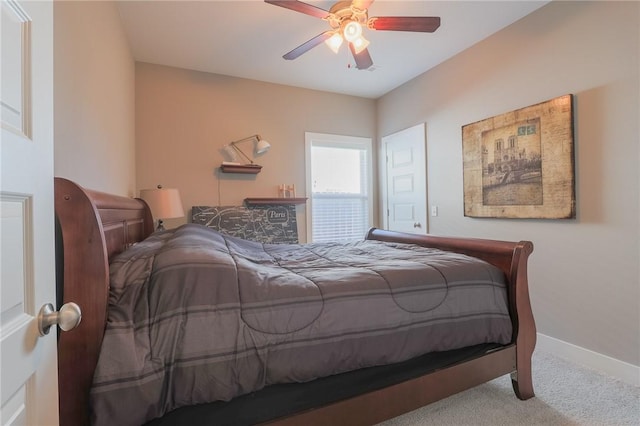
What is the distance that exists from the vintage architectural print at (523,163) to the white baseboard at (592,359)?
38.6 inches

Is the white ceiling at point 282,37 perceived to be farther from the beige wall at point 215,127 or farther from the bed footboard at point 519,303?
the bed footboard at point 519,303

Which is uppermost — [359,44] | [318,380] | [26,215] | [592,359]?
[359,44]

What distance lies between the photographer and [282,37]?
2779mm

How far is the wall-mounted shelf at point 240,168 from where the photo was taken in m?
3.42

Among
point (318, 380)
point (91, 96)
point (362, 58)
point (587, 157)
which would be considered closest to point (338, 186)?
point (362, 58)

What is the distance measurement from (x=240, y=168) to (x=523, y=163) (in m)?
2.79

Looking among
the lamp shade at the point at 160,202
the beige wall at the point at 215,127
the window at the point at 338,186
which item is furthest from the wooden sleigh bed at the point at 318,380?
the window at the point at 338,186

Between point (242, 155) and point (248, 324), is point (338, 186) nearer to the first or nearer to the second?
point (242, 155)

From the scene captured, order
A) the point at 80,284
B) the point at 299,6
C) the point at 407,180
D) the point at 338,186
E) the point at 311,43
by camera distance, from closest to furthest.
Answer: the point at 80,284
the point at 299,6
the point at 311,43
the point at 407,180
the point at 338,186

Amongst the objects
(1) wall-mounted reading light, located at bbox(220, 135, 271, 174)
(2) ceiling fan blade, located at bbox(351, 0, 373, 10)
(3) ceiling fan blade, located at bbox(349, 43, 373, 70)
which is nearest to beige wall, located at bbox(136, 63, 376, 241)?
(1) wall-mounted reading light, located at bbox(220, 135, 271, 174)

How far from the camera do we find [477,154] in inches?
115

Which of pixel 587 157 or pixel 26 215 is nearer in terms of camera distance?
pixel 26 215

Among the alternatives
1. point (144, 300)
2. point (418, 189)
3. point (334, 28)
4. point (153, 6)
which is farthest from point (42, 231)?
point (418, 189)

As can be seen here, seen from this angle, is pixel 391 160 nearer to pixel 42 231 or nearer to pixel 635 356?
pixel 635 356
